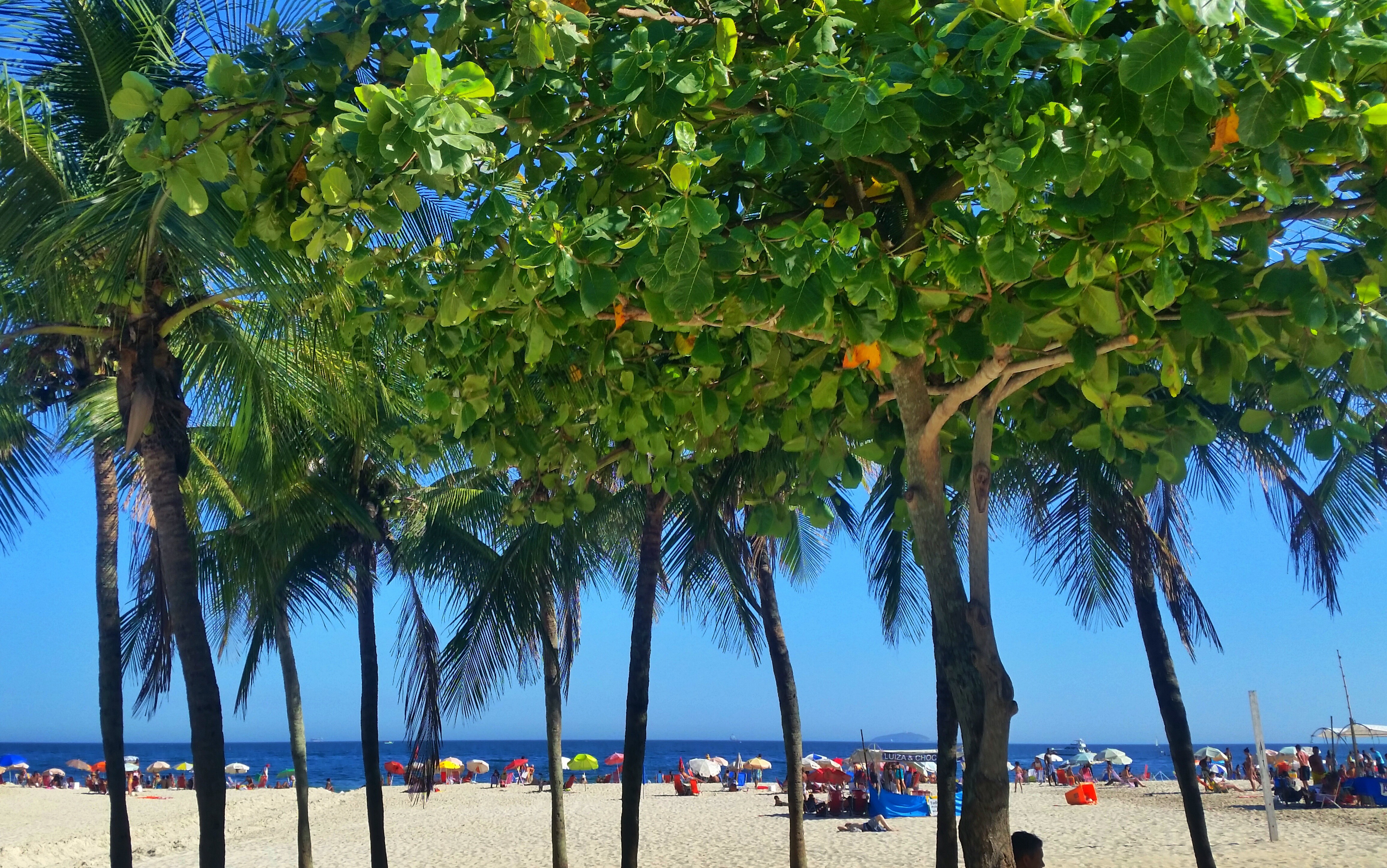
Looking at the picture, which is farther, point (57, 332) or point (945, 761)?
point (945, 761)

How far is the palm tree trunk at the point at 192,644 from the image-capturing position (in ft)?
20.2

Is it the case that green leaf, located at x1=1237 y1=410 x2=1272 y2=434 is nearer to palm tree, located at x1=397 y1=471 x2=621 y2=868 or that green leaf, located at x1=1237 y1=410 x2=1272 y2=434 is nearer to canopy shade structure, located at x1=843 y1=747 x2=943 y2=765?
palm tree, located at x1=397 y1=471 x2=621 y2=868

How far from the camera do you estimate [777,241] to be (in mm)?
3465

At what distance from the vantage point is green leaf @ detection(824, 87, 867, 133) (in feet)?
9.04

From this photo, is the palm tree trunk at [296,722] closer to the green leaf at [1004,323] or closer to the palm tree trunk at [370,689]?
the palm tree trunk at [370,689]

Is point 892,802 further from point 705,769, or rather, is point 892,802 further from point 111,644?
point 705,769

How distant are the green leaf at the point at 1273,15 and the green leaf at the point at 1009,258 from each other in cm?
104

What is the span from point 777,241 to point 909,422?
1403 millimetres

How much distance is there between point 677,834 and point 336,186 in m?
18.9

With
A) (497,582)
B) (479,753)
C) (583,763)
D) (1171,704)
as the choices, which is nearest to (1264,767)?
(1171,704)

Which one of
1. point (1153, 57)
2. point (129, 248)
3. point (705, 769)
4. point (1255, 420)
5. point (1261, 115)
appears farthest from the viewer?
point (705, 769)

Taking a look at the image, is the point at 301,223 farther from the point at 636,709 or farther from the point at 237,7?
the point at 636,709

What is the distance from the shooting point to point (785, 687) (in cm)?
1191

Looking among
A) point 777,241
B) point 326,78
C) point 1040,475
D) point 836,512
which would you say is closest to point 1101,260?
point 777,241
